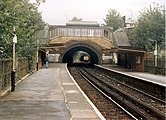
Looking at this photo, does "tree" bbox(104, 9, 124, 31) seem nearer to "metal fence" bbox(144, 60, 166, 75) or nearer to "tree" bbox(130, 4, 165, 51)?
"tree" bbox(130, 4, 165, 51)

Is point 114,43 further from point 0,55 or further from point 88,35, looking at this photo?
point 0,55

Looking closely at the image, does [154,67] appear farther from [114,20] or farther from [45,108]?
[114,20]

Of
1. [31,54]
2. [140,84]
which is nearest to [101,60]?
[31,54]

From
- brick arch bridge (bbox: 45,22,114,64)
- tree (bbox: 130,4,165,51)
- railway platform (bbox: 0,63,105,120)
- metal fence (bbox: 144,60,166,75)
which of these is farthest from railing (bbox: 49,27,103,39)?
railway platform (bbox: 0,63,105,120)

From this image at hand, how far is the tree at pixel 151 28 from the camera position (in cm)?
4694

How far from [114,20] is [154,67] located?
7019 centimetres

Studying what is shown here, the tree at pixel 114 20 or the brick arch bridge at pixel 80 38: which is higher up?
the tree at pixel 114 20

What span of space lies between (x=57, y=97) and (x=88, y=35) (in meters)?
50.1

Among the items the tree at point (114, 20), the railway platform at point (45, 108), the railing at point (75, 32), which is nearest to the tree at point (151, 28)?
the railing at point (75, 32)

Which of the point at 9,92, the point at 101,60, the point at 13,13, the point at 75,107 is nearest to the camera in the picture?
the point at 75,107

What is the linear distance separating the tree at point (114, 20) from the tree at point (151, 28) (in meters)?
51.6

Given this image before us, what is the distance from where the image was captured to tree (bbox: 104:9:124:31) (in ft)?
343

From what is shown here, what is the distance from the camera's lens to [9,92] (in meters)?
17.2

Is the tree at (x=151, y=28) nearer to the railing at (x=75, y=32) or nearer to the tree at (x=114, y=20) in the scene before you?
the railing at (x=75, y=32)
